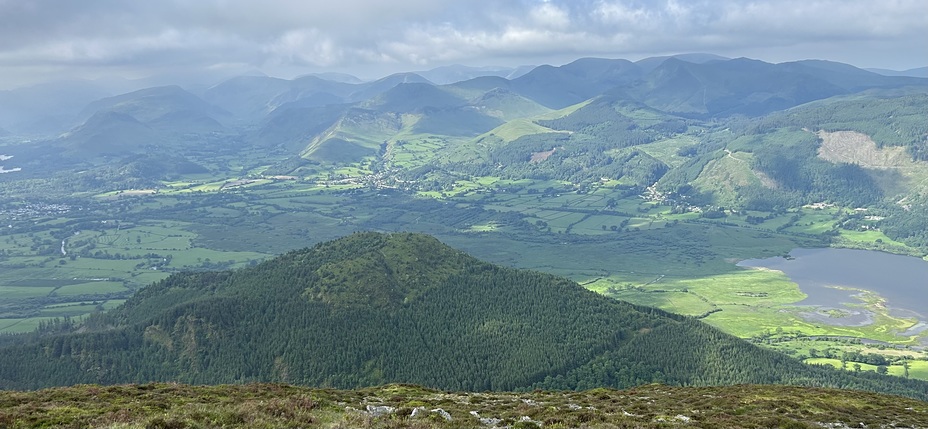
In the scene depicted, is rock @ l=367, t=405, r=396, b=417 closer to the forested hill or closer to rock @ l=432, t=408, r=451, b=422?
rock @ l=432, t=408, r=451, b=422

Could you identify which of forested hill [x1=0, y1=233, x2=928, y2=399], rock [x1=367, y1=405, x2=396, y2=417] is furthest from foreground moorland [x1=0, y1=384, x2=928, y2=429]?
forested hill [x1=0, y1=233, x2=928, y2=399]

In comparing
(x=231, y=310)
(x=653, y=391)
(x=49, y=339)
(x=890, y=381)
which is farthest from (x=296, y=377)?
(x=890, y=381)

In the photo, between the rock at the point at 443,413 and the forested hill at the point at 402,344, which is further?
the forested hill at the point at 402,344

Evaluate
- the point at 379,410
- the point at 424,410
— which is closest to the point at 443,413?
the point at 424,410

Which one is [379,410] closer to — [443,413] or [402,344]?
[443,413]

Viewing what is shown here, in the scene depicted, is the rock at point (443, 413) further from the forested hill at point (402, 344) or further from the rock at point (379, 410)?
the forested hill at point (402, 344)

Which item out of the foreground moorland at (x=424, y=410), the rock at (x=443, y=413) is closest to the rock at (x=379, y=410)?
the foreground moorland at (x=424, y=410)

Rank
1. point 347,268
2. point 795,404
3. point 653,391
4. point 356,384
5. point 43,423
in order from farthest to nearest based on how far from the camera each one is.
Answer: point 347,268, point 356,384, point 653,391, point 795,404, point 43,423

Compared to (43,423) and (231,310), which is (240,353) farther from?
(43,423)
